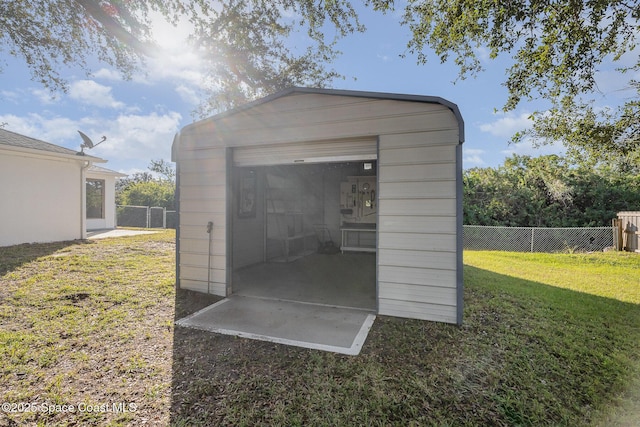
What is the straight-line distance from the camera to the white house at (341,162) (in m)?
3.53

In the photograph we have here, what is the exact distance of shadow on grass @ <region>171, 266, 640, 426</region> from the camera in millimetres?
2102

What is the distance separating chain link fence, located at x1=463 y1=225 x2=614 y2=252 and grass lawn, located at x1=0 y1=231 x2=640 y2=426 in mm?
5078

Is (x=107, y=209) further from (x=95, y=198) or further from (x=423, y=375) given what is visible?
(x=423, y=375)

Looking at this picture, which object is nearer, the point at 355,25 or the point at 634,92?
the point at 634,92

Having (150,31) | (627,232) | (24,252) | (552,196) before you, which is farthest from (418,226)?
(552,196)

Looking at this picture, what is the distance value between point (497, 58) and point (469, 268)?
410 cm

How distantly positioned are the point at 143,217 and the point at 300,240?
34.2 ft

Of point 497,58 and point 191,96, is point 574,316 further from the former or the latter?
point 191,96

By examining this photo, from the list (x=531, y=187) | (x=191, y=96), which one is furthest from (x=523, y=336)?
(x=191, y=96)

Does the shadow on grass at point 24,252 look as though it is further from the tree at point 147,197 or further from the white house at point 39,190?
the tree at point 147,197

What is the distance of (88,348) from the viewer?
9.68 feet

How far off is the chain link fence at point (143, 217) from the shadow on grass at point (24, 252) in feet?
21.4

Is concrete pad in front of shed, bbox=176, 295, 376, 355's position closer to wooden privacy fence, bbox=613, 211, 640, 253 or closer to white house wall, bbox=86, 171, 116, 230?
wooden privacy fence, bbox=613, 211, 640, 253

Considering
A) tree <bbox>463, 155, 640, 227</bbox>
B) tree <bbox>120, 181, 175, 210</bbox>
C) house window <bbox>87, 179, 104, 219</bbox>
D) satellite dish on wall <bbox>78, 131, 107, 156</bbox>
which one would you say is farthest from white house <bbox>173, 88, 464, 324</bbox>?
tree <bbox>120, 181, 175, 210</bbox>
